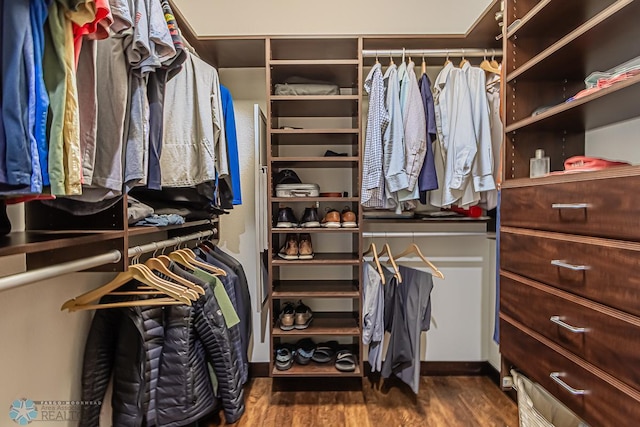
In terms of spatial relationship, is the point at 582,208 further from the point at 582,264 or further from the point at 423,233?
the point at 423,233

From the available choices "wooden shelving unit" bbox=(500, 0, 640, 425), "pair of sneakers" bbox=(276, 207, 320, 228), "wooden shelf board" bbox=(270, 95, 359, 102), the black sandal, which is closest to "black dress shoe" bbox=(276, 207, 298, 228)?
"pair of sneakers" bbox=(276, 207, 320, 228)

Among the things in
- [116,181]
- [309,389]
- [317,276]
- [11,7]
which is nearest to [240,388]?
[309,389]

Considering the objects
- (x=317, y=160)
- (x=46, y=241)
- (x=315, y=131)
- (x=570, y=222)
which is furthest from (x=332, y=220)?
(x=46, y=241)

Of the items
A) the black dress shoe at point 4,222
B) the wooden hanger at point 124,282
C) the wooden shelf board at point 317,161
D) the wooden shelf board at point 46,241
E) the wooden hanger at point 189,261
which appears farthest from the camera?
the wooden shelf board at point 317,161

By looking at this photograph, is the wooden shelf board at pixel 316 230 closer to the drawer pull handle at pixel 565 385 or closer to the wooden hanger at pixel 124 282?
the wooden hanger at pixel 124 282

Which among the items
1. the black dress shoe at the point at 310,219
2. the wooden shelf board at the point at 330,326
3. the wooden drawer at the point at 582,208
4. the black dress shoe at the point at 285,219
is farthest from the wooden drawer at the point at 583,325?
the black dress shoe at the point at 285,219

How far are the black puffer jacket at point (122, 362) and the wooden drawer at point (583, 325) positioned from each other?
137 centimetres

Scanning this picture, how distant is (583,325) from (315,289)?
4.27 ft

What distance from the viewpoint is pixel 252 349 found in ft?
7.66

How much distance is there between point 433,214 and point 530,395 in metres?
1.05

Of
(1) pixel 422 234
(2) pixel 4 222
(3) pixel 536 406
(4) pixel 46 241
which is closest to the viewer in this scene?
(4) pixel 46 241

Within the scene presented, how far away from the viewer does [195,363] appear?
4.85ft

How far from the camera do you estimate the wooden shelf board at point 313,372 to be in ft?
6.37

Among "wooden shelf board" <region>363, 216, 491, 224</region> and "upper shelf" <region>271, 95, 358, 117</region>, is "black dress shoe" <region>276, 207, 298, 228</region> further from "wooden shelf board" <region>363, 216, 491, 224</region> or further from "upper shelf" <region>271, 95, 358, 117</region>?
"upper shelf" <region>271, 95, 358, 117</region>
